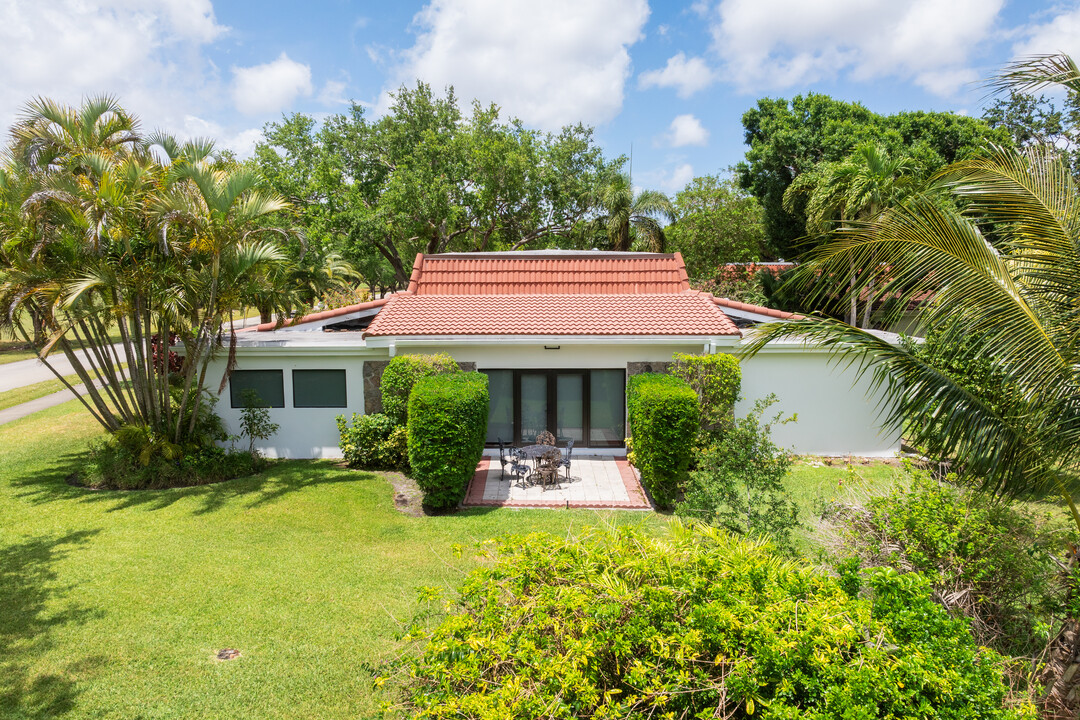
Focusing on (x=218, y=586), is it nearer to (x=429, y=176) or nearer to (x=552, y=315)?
(x=552, y=315)

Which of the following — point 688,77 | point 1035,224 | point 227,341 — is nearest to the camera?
point 1035,224

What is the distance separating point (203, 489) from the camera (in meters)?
12.0

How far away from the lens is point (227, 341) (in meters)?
14.6

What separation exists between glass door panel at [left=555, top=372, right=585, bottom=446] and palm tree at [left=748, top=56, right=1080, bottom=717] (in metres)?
8.89

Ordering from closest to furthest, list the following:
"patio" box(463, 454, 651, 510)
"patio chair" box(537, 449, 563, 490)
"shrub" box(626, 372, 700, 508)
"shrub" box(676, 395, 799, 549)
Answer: "shrub" box(676, 395, 799, 549)
"shrub" box(626, 372, 700, 508)
"patio" box(463, 454, 651, 510)
"patio chair" box(537, 449, 563, 490)

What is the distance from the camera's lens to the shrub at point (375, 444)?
527 inches

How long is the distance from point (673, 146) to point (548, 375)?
143 feet

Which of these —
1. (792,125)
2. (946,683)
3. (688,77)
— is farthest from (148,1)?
(792,125)

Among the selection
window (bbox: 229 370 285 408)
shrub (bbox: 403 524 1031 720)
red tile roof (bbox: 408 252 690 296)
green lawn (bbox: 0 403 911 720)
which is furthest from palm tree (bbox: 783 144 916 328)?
window (bbox: 229 370 285 408)

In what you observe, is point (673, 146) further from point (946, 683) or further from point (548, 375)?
point (946, 683)

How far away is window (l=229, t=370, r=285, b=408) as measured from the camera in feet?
47.1

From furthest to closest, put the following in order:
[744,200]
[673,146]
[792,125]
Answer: [673,146] → [744,200] → [792,125]

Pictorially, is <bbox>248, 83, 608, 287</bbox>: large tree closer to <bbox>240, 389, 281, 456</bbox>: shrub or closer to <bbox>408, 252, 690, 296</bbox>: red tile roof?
<bbox>408, 252, 690, 296</bbox>: red tile roof

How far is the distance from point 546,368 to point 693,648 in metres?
10.7
